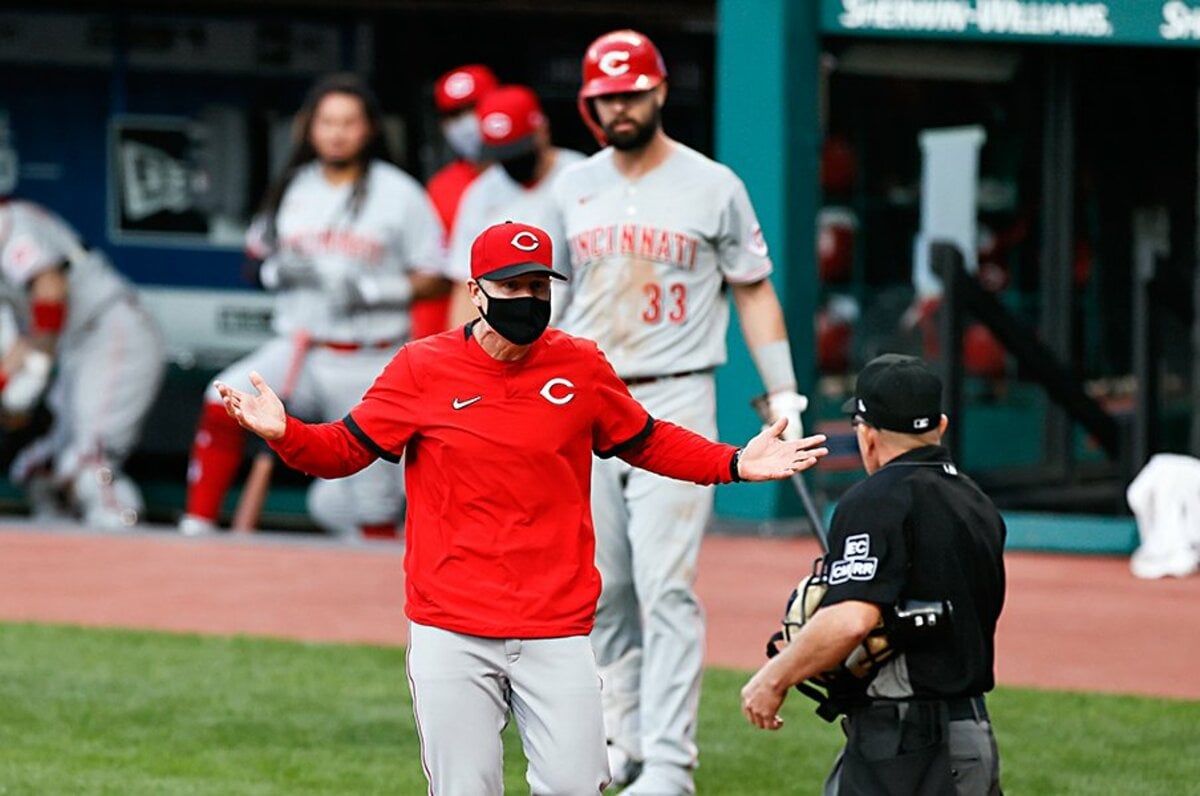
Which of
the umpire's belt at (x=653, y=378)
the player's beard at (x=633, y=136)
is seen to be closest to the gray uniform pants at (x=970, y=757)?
the umpire's belt at (x=653, y=378)

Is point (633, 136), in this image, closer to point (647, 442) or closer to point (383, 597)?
point (647, 442)

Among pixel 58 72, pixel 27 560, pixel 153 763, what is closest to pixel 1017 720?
pixel 153 763

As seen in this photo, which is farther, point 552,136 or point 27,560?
point 552,136

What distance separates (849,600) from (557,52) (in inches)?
359

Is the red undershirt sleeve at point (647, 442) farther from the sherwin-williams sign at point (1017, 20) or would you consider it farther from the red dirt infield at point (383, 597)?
the sherwin-williams sign at point (1017, 20)

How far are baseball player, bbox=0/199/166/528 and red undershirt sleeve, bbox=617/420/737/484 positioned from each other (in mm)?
7695

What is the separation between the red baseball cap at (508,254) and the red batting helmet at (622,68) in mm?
1811

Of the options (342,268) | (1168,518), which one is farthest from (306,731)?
(1168,518)

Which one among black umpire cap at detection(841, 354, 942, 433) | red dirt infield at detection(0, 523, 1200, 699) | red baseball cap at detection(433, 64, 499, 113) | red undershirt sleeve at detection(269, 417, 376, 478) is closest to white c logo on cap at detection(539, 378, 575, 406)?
red undershirt sleeve at detection(269, 417, 376, 478)

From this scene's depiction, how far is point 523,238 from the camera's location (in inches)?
232

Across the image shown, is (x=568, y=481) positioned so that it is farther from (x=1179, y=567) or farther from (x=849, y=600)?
(x=1179, y=567)

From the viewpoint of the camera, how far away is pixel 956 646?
545 centimetres

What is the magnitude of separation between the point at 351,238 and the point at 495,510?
6.53 m

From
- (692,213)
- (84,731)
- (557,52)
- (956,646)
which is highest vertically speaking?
(557,52)
